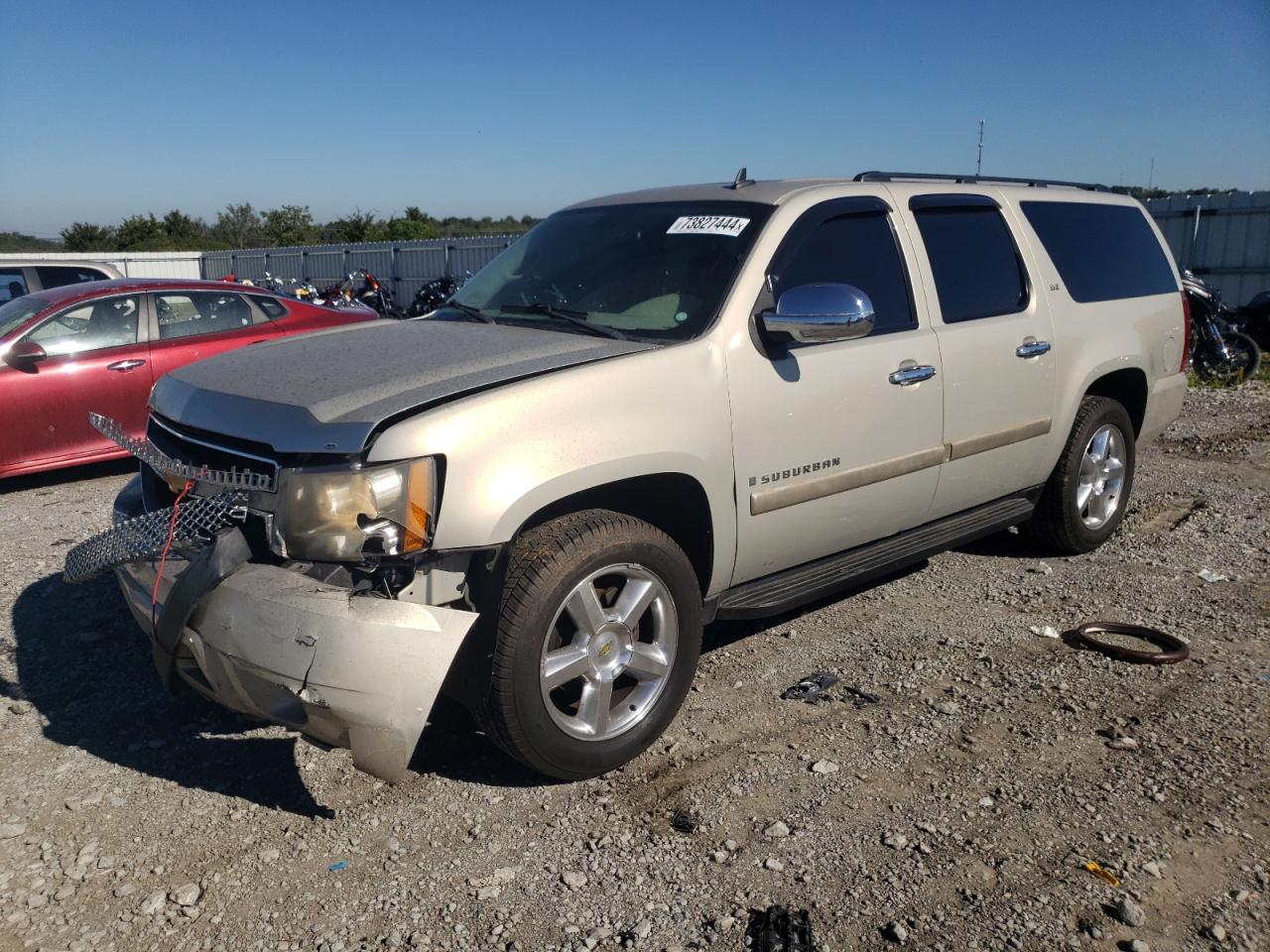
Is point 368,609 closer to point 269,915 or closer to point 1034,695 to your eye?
point 269,915

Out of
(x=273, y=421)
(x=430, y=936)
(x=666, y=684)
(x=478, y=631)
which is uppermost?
(x=273, y=421)

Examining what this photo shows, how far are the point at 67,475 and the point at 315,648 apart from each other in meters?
6.28

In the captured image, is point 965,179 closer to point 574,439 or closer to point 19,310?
point 574,439

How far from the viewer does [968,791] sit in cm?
330

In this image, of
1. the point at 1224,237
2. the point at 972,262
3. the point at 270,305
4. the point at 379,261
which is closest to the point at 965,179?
the point at 972,262

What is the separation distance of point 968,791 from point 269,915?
2.12m

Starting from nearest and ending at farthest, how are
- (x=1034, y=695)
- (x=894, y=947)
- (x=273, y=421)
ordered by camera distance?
(x=894, y=947) < (x=273, y=421) < (x=1034, y=695)

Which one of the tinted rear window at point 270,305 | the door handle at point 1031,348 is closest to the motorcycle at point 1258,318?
the door handle at point 1031,348

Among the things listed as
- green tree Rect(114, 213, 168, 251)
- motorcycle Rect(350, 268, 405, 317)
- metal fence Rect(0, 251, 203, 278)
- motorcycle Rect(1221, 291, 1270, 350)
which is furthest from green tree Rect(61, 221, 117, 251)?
motorcycle Rect(1221, 291, 1270, 350)

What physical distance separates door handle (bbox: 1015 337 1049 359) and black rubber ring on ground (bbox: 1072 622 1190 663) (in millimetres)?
1270

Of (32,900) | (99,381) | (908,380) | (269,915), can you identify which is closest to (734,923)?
(269,915)

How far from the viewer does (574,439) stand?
3.16m

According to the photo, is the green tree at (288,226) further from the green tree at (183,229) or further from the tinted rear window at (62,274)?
the tinted rear window at (62,274)

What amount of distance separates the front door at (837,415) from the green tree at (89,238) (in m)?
47.3
